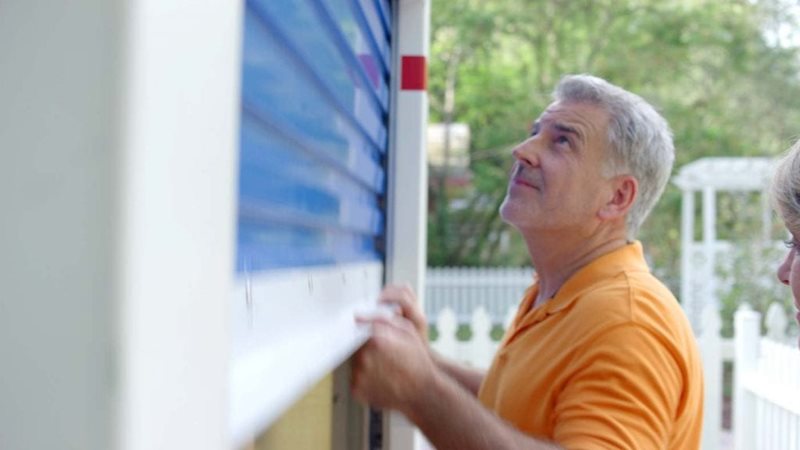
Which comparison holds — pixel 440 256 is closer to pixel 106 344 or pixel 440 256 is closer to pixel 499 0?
pixel 499 0

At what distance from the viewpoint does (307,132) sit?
4.15 feet

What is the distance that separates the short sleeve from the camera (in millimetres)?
1645

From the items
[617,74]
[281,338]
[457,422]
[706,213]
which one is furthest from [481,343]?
[617,74]

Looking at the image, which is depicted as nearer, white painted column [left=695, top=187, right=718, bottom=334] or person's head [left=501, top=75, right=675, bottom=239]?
person's head [left=501, top=75, right=675, bottom=239]

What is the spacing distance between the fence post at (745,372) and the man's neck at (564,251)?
3.85 metres

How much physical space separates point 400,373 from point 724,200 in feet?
43.5

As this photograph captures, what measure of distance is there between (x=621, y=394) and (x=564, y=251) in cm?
60

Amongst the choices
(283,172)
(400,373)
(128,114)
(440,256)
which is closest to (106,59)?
(128,114)

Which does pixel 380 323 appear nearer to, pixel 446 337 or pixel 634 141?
pixel 634 141

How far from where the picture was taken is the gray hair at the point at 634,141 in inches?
86.7

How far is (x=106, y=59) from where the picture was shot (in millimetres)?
349

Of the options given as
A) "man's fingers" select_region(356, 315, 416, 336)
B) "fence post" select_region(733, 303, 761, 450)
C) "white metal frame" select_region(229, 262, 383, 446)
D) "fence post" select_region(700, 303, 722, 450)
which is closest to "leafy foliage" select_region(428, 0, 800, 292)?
"fence post" select_region(700, 303, 722, 450)

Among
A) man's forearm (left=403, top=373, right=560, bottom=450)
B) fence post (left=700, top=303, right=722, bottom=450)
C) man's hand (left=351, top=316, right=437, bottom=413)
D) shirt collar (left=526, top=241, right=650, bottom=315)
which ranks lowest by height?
fence post (left=700, top=303, right=722, bottom=450)

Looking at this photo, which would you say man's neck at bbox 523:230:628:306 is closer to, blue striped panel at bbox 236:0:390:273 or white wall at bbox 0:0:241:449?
blue striped panel at bbox 236:0:390:273
